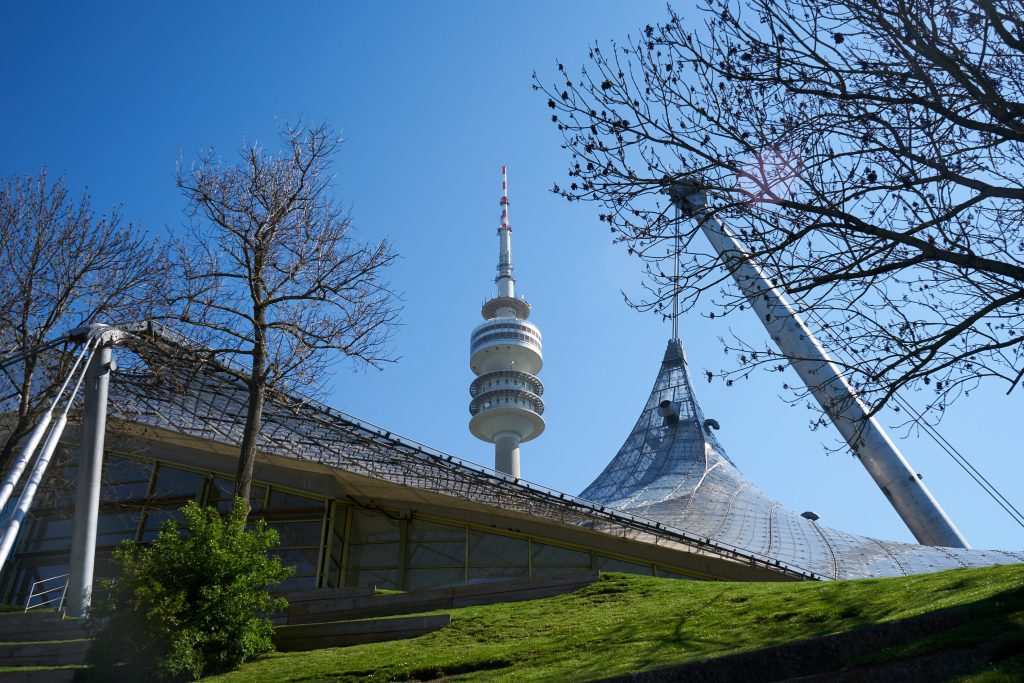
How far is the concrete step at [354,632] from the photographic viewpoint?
45.3 feet

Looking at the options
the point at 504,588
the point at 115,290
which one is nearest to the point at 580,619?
the point at 504,588

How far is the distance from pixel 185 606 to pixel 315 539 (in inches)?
573

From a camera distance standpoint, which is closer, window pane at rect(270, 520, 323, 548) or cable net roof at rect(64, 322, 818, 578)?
cable net roof at rect(64, 322, 818, 578)

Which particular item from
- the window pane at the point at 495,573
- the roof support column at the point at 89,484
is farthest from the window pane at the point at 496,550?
the roof support column at the point at 89,484

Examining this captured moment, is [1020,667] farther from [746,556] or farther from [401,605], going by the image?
[746,556]

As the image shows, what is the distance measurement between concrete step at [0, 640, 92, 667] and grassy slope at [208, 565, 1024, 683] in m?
2.70

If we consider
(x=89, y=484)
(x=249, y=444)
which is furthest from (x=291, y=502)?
(x=249, y=444)

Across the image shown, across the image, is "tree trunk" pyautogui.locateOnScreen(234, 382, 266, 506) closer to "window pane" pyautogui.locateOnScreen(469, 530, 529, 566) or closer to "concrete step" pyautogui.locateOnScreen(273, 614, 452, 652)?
"concrete step" pyautogui.locateOnScreen(273, 614, 452, 652)

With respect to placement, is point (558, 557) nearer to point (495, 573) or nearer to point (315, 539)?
point (495, 573)

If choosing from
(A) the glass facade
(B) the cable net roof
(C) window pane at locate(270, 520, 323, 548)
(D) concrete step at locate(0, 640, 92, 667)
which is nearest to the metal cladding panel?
(B) the cable net roof

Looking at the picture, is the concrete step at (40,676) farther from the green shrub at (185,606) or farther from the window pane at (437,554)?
the window pane at (437,554)

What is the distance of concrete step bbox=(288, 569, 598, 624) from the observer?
1549 cm

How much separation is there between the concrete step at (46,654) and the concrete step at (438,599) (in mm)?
3184

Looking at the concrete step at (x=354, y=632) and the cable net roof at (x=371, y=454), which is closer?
the concrete step at (x=354, y=632)
